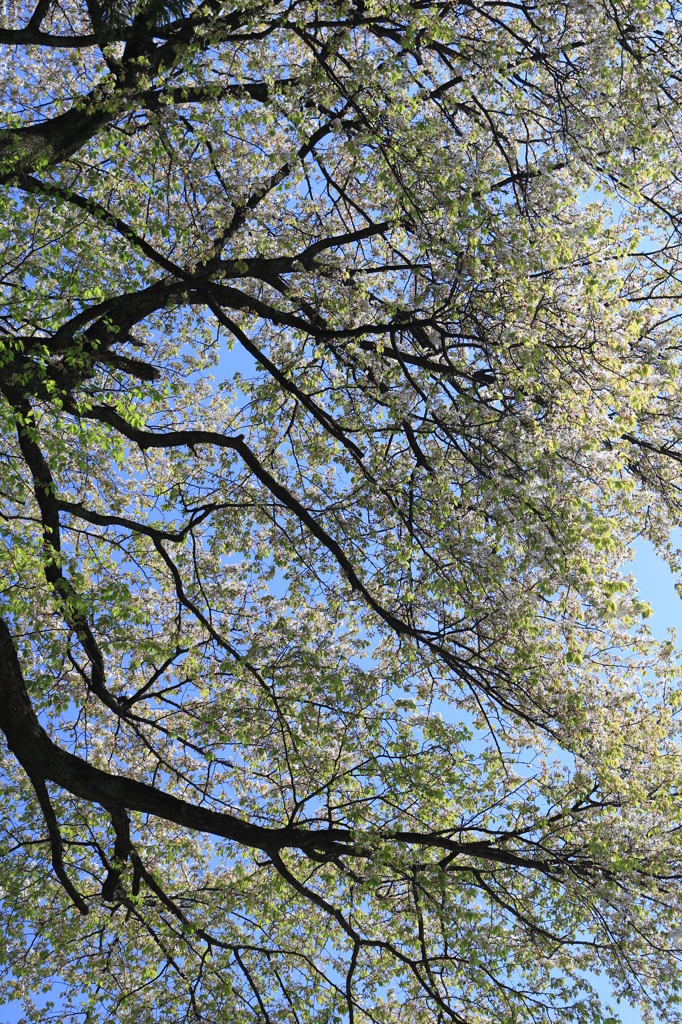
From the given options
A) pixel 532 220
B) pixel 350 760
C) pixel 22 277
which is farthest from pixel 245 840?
pixel 532 220

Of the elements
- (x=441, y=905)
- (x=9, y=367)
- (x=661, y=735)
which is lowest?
(x=441, y=905)

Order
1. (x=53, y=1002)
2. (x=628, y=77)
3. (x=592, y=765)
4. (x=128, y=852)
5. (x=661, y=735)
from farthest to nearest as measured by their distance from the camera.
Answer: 1. (x=53, y=1002)
2. (x=128, y=852)
3. (x=661, y=735)
4. (x=592, y=765)
5. (x=628, y=77)

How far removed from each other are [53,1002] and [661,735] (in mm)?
9675

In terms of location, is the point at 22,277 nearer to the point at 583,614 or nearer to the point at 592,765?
the point at 583,614

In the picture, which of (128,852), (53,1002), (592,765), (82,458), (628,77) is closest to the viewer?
(628,77)

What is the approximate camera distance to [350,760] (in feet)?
37.7

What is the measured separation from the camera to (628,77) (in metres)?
8.46

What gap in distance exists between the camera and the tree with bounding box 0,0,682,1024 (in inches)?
342

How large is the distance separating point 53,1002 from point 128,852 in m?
3.30

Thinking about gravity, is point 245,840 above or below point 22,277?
below

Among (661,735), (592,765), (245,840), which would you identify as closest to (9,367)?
(245,840)

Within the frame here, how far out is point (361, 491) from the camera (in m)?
11.0

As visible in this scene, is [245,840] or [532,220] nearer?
[532,220]

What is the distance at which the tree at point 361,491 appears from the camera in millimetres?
8695
